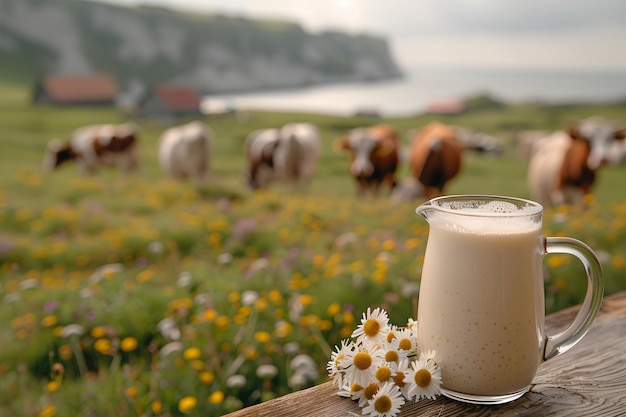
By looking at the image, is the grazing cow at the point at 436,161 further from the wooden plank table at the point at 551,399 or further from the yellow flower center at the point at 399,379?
the yellow flower center at the point at 399,379

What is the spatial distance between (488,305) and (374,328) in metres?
0.12

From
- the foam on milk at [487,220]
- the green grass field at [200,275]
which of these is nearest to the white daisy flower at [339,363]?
the foam on milk at [487,220]

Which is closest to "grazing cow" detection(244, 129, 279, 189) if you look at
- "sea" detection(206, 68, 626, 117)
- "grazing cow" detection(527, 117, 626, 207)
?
"sea" detection(206, 68, 626, 117)

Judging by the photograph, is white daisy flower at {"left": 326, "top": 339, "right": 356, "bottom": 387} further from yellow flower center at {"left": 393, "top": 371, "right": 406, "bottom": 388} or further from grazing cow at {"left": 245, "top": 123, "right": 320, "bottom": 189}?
grazing cow at {"left": 245, "top": 123, "right": 320, "bottom": 189}

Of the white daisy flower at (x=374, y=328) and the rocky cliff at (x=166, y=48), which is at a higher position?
the rocky cliff at (x=166, y=48)

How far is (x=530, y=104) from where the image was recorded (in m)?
5.76

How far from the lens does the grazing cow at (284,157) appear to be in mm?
5238

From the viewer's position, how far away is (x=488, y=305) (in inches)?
22.2

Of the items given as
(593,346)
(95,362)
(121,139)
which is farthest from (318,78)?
(593,346)

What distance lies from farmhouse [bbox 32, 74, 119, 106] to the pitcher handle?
6584 millimetres

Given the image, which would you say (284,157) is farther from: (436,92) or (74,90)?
(74,90)

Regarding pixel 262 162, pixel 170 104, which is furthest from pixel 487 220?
pixel 170 104

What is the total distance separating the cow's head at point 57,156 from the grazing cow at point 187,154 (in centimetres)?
86

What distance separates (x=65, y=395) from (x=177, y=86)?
5.56 meters
